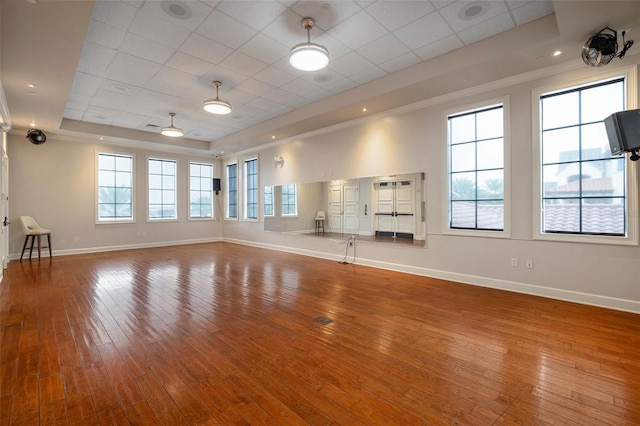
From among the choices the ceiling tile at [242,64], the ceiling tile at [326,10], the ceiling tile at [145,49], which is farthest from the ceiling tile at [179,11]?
the ceiling tile at [326,10]

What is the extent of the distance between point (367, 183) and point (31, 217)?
27.5ft

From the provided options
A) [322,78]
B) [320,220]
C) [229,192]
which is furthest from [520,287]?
[229,192]

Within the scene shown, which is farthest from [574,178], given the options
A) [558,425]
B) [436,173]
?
[558,425]

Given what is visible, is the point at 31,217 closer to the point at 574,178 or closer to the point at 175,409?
the point at 175,409

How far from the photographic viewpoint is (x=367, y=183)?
6195 mm

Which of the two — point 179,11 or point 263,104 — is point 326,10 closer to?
point 179,11

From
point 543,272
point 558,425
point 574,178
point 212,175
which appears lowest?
point 558,425

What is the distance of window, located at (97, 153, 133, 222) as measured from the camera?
8422mm

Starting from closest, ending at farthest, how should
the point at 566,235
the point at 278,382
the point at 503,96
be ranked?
1. the point at 278,382
2. the point at 566,235
3. the point at 503,96

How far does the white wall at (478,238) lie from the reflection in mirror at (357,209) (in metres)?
0.19

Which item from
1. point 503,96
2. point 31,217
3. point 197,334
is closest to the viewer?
point 197,334

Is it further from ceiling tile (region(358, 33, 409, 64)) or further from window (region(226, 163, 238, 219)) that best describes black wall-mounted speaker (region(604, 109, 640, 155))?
window (region(226, 163, 238, 219))

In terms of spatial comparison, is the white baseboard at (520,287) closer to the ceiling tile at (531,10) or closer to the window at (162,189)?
the ceiling tile at (531,10)

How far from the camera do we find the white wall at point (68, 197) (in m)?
7.12
